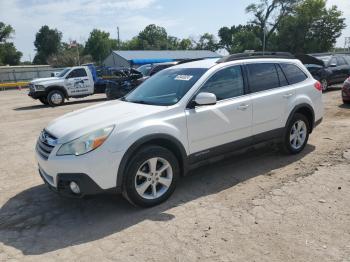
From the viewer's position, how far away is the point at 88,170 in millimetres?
3820

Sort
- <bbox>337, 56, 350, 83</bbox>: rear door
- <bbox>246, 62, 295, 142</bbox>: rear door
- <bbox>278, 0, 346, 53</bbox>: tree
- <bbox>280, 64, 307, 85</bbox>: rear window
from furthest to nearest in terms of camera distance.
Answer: <bbox>278, 0, 346, 53</bbox>: tree
<bbox>337, 56, 350, 83</bbox>: rear door
<bbox>280, 64, 307, 85</bbox>: rear window
<bbox>246, 62, 295, 142</bbox>: rear door

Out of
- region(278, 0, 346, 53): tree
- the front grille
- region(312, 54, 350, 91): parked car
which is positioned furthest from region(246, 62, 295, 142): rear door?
region(278, 0, 346, 53): tree

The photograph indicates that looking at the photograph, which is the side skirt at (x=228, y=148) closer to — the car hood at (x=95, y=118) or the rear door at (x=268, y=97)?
the rear door at (x=268, y=97)

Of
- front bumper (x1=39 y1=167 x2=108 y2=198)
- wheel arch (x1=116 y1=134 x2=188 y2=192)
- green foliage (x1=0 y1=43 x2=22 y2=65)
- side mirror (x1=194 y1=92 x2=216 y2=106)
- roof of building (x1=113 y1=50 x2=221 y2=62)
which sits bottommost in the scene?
front bumper (x1=39 y1=167 x2=108 y2=198)

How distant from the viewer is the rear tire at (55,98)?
1639 centimetres

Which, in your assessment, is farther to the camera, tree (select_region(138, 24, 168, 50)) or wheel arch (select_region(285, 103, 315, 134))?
tree (select_region(138, 24, 168, 50))

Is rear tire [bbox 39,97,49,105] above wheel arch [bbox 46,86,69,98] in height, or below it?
below

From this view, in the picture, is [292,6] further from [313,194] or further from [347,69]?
[313,194]

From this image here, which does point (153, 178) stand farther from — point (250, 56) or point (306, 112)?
point (306, 112)

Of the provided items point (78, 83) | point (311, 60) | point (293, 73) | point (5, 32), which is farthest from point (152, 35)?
point (293, 73)

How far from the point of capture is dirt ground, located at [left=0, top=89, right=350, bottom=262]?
339 cm

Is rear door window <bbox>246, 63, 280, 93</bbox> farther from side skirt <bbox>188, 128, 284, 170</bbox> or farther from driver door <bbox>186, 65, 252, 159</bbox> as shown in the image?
side skirt <bbox>188, 128, 284, 170</bbox>

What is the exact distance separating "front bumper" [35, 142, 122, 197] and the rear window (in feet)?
11.1

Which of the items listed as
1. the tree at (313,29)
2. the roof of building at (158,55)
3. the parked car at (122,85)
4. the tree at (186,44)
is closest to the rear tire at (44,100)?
the parked car at (122,85)
